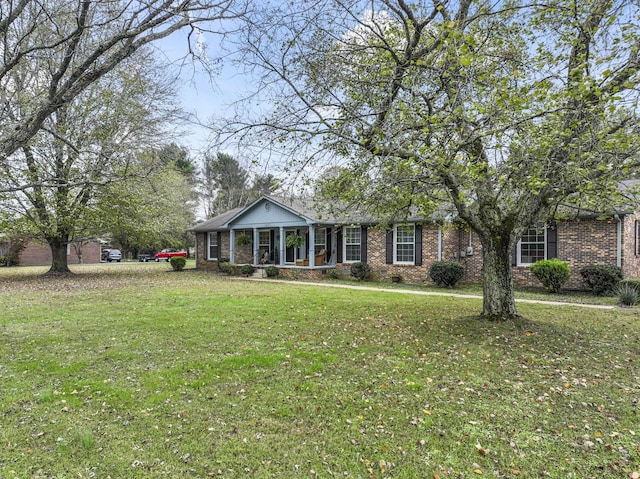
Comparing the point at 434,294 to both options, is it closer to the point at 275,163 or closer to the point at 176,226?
the point at 275,163

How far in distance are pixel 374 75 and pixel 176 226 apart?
2822 centimetres

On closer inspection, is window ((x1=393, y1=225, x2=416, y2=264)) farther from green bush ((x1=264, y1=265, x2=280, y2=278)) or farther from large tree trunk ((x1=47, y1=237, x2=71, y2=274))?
large tree trunk ((x1=47, y1=237, x2=71, y2=274))

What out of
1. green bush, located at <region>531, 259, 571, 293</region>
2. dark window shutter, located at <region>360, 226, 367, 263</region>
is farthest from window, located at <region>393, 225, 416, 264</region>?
green bush, located at <region>531, 259, 571, 293</region>

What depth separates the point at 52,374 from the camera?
4.77m

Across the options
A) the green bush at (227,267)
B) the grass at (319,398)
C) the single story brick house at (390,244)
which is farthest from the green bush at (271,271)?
the grass at (319,398)

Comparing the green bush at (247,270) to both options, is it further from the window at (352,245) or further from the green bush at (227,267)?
the window at (352,245)

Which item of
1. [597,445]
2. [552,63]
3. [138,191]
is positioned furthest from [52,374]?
[138,191]

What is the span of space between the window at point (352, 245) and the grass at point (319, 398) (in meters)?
9.13

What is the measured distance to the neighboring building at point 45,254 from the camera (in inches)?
1180

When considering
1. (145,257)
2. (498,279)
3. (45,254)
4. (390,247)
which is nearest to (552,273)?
(390,247)

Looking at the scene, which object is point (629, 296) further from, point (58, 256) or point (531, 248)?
point (58, 256)

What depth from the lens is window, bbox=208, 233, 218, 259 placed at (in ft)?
74.7

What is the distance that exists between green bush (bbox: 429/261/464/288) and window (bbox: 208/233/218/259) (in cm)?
1373

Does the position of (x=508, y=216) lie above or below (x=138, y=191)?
below
